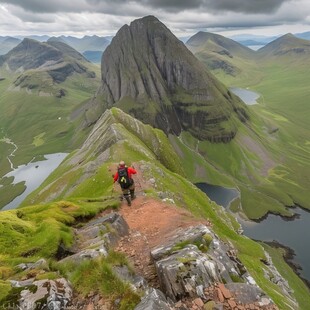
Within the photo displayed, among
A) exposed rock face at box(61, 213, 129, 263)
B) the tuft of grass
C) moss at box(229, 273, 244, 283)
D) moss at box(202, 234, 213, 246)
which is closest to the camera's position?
the tuft of grass

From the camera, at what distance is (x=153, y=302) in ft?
59.8

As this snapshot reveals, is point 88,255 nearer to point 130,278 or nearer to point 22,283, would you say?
point 130,278

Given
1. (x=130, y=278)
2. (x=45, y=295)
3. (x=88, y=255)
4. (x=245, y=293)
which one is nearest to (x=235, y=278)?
(x=245, y=293)

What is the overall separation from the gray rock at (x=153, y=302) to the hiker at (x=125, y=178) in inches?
865

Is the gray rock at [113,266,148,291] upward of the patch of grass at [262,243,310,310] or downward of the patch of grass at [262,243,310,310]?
upward

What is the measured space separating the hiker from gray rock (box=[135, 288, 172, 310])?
22.0 metres

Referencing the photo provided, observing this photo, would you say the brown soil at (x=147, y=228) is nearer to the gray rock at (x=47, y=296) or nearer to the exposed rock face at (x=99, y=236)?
the exposed rock face at (x=99, y=236)

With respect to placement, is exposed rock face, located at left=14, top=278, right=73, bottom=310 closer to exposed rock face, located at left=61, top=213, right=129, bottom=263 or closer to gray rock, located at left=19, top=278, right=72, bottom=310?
gray rock, located at left=19, top=278, right=72, bottom=310

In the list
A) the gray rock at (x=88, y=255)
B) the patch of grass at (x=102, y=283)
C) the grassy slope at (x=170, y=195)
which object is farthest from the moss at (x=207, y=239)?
the grassy slope at (x=170, y=195)

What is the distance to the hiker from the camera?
40656 millimetres

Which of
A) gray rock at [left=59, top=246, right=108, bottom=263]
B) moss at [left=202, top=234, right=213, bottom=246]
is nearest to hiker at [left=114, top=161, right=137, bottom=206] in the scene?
moss at [left=202, top=234, right=213, bottom=246]

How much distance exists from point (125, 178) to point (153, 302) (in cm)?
2410

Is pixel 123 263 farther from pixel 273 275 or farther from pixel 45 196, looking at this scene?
pixel 45 196

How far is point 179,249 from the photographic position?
84.3 feet
